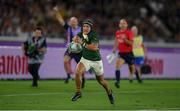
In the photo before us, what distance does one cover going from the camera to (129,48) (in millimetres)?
27750

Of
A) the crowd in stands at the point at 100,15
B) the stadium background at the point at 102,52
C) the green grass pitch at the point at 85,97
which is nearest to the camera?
the green grass pitch at the point at 85,97

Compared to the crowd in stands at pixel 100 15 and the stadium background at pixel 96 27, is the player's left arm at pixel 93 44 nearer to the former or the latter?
the stadium background at pixel 96 27

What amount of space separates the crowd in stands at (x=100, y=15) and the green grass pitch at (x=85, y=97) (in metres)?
6.46

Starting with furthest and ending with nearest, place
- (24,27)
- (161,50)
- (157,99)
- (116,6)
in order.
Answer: (116,6) → (161,50) → (24,27) → (157,99)

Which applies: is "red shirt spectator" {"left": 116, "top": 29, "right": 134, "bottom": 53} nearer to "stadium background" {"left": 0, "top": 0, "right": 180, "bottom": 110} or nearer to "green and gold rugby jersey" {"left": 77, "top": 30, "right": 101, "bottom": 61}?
"stadium background" {"left": 0, "top": 0, "right": 180, "bottom": 110}

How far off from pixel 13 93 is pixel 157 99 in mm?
4716

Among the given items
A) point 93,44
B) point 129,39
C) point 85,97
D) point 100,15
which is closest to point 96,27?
point 100,15

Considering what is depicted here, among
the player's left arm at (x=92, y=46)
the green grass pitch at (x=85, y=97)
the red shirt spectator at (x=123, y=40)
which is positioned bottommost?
the green grass pitch at (x=85, y=97)

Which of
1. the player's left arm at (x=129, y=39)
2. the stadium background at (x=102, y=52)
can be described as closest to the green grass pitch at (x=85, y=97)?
the stadium background at (x=102, y=52)

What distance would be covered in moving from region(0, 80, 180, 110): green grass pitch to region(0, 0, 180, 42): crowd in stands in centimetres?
646

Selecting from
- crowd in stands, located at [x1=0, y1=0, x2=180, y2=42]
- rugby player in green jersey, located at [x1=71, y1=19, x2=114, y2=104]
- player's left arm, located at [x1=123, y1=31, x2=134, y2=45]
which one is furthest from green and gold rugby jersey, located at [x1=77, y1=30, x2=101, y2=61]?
crowd in stands, located at [x1=0, y1=0, x2=180, y2=42]

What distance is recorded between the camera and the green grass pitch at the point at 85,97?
18703mm

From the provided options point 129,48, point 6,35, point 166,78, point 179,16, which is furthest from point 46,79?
point 179,16

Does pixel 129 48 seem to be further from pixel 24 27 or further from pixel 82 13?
pixel 82 13
